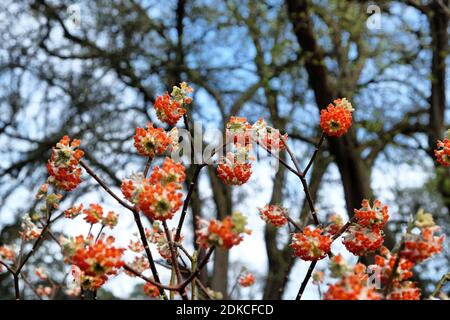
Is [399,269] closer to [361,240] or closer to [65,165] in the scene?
[361,240]

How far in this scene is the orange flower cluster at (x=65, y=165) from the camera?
56.9 inches

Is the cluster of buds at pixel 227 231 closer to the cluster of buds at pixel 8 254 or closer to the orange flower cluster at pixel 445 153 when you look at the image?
the orange flower cluster at pixel 445 153

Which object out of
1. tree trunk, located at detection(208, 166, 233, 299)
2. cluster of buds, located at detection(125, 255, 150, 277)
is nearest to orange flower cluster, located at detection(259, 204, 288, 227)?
cluster of buds, located at detection(125, 255, 150, 277)

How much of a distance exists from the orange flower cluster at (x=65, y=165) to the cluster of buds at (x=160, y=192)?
309mm

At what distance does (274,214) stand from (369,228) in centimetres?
54

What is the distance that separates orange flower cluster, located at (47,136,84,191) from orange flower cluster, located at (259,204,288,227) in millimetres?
728

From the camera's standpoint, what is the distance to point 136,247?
6.71ft

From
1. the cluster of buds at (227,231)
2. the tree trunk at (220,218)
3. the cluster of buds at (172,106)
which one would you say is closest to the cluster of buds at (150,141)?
the cluster of buds at (172,106)

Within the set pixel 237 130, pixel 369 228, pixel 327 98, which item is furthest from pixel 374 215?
pixel 327 98

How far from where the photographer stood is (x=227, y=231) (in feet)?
3.18

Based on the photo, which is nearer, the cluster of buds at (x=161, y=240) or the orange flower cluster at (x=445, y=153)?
the cluster of buds at (x=161, y=240)

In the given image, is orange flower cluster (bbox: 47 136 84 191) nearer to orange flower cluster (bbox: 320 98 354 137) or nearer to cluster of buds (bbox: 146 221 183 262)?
cluster of buds (bbox: 146 221 183 262)

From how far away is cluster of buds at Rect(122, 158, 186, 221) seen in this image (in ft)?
3.71
